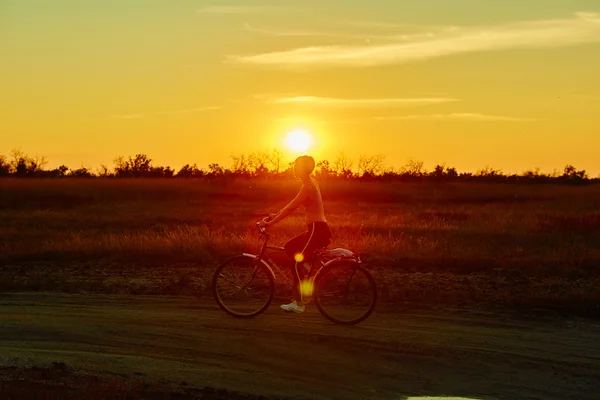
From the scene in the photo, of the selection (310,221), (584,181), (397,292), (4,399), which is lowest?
(4,399)

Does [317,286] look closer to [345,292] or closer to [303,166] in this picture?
[345,292]

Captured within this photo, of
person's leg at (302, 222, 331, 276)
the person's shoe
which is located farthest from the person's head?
the person's shoe

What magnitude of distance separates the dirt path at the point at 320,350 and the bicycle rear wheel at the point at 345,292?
0.23 m

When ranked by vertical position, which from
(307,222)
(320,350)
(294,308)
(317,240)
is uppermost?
(307,222)

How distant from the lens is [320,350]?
31.9 feet

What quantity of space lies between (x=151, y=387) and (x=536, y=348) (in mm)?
4722

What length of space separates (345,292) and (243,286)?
1487 millimetres

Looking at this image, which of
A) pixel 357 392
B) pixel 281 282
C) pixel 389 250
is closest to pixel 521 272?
pixel 389 250

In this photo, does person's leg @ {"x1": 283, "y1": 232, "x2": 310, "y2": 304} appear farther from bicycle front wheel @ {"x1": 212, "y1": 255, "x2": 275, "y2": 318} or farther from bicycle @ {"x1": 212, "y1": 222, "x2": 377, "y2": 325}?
bicycle front wheel @ {"x1": 212, "y1": 255, "x2": 275, "y2": 318}

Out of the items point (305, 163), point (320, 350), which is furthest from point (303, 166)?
point (320, 350)

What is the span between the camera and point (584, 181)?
2911 inches

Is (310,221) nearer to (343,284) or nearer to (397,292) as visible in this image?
(343,284)

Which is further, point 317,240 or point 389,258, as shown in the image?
point 389,258

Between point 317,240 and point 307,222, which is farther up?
point 307,222
